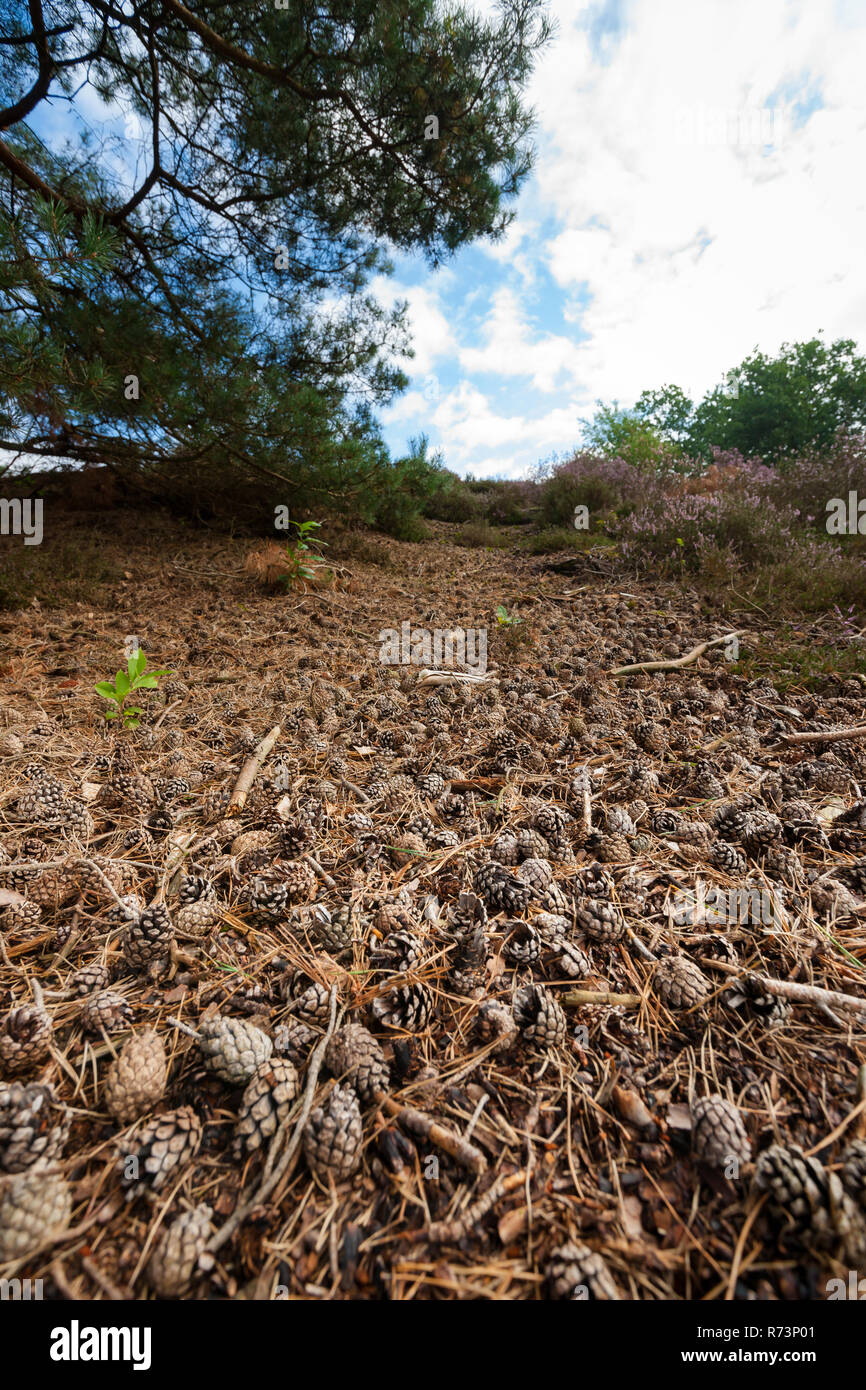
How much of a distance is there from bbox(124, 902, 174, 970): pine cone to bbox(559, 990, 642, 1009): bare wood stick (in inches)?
38.2

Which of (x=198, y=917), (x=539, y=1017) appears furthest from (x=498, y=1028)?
(x=198, y=917)

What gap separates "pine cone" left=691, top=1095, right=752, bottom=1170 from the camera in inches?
35.9

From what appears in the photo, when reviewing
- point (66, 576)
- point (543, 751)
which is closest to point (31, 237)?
point (66, 576)

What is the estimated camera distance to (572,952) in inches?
51.1

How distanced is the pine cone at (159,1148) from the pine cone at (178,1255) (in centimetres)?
9

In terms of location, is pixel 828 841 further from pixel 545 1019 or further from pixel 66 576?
pixel 66 576

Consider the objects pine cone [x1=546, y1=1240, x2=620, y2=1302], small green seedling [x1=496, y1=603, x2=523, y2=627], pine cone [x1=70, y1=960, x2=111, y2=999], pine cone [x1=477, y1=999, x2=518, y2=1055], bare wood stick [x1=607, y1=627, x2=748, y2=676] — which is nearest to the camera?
pine cone [x1=546, y1=1240, x2=620, y2=1302]

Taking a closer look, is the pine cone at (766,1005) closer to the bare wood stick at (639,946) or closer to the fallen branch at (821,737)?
the bare wood stick at (639,946)

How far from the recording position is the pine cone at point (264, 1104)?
95cm

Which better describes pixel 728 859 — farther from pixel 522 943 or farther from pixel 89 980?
pixel 89 980

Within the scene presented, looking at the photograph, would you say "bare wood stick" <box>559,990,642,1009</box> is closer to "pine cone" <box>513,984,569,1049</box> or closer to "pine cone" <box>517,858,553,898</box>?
"pine cone" <box>513,984,569,1049</box>

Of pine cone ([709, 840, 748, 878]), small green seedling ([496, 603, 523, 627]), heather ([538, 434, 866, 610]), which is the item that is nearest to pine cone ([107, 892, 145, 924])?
pine cone ([709, 840, 748, 878])

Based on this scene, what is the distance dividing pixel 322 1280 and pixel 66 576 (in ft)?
17.3

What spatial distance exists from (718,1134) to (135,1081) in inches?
42.1
